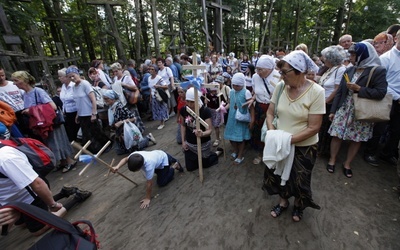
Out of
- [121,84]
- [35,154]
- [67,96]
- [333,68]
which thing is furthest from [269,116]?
[67,96]

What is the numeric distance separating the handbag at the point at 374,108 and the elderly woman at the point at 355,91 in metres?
0.06

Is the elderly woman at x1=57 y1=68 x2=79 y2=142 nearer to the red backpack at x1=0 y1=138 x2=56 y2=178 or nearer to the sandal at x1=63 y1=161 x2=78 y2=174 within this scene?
the sandal at x1=63 y1=161 x2=78 y2=174

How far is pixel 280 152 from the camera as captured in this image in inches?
79.8

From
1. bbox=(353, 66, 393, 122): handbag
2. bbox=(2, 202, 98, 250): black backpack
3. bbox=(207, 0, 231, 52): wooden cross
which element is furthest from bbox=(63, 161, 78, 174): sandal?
bbox=(207, 0, 231, 52): wooden cross

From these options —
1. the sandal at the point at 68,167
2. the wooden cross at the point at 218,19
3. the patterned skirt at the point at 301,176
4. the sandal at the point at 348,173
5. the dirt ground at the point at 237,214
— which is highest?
the wooden cross at the point at 218,19

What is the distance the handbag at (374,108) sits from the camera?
2.66 metres

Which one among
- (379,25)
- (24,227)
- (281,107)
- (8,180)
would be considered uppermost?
(379,25)

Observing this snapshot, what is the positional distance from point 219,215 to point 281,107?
1739 mm

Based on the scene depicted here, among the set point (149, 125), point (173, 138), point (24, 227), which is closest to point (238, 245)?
point (24, 227)

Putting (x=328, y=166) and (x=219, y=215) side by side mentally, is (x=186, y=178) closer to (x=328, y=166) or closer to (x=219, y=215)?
(x=219, y=215)

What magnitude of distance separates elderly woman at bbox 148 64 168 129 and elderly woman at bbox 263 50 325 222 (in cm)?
446

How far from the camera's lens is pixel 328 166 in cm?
338

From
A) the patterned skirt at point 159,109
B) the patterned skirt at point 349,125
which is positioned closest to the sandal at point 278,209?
the patterned skirt at point 349,125

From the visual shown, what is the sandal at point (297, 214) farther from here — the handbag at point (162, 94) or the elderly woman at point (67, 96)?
the elderly woman at point (67, 96)
